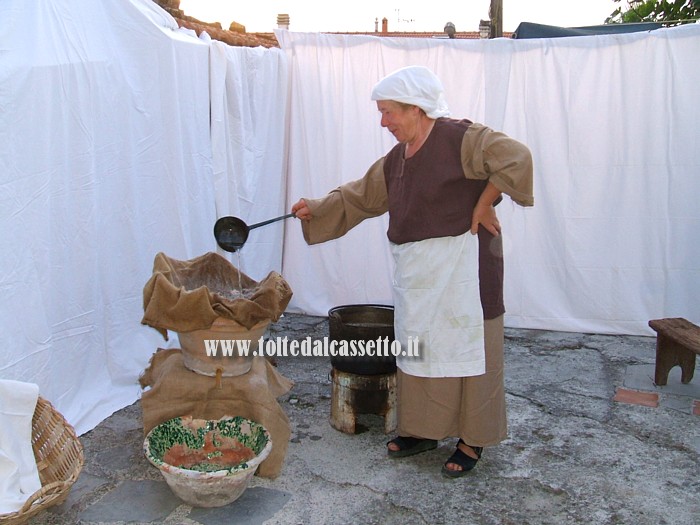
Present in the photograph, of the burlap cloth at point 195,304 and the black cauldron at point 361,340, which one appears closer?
the burlap cloth at point 195,304

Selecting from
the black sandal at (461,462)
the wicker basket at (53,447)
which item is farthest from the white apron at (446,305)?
the wicker basket at (53,447)

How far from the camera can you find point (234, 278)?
3635 millimetres

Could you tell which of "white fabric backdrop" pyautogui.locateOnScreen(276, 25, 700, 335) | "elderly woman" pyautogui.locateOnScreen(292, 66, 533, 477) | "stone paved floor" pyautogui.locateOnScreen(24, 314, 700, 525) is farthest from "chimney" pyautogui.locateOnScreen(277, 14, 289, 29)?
"elderly woman" pyautogui.locateOnScreen(292, 66, 533, 477)

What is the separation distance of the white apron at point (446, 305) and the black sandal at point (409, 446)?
455mm

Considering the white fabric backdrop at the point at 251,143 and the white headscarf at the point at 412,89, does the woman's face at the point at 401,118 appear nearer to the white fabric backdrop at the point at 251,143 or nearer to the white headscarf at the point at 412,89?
the white headscarf at the point at 412,89

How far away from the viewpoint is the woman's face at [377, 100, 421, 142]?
3.05 meters

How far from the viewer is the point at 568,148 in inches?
213

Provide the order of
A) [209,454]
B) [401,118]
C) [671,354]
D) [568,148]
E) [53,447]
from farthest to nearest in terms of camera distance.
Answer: [568,148]
[671,354]
[209,454]
[401,118]
[53,447]

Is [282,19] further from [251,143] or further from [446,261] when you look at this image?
[446,261]

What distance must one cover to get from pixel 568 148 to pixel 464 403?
2901mm

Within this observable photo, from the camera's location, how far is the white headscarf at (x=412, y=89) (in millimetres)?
2982

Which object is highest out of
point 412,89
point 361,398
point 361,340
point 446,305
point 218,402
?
point 412,89

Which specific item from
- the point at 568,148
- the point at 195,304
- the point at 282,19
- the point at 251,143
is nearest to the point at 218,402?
the point at 195,304

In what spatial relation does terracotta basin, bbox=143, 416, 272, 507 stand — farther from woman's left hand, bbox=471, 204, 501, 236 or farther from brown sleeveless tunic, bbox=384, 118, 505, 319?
woman's left hand, bbox=471, 204, 501, 236
